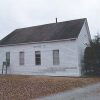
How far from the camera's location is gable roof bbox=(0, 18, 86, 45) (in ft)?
96.6

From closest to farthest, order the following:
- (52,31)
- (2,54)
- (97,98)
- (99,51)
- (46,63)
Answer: (97,98), (99,51), (46,63), (52,31), (2,54)

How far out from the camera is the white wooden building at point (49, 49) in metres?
28.4

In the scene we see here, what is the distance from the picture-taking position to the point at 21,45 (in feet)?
106

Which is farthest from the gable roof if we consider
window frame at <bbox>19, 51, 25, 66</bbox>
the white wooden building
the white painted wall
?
window frame at <bbox>19, 51, 25, 66</bbox>

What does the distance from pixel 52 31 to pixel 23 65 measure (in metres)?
5.47

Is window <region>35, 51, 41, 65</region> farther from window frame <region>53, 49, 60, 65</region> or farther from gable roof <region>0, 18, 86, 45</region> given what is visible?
window frame <region>53, 49, 60, 65</region>

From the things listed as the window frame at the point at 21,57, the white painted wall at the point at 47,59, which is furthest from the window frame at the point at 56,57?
the window frame at the point at 21,57

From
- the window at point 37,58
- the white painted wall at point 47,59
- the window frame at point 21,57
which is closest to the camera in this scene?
the white painted wall at point 47,59

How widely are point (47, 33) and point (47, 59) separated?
3691 millimetres

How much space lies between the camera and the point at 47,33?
31.9 metres

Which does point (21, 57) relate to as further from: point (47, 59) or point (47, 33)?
point (47, 33)

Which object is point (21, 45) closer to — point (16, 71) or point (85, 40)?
point (16, 71)

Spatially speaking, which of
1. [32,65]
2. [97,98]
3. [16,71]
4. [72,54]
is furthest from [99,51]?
[97,98]

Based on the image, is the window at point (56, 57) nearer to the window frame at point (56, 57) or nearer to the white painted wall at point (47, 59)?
the window frame at point (56, 57)
